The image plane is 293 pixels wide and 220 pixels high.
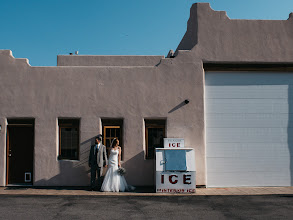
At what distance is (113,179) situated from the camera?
10.2 m

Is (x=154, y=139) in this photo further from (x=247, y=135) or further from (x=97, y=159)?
(x=247, y=135)

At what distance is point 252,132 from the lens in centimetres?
1140

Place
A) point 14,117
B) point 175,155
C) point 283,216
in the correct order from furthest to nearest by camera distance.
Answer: point 14,117, point 175,155, point 283,216

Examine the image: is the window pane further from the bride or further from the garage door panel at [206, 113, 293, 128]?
the garage door panel at [206, 113, 293, 128]

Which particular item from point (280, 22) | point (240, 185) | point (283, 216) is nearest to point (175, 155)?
point (240, 185)

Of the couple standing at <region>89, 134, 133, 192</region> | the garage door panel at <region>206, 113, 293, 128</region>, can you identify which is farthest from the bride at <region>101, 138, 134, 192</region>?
the garage door panel at <region>206, 113, 293, 128</region>

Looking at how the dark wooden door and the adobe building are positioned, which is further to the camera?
the dark wooden door

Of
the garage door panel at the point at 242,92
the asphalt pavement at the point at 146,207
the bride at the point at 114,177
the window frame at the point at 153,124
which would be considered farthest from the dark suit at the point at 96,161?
the garage door panel at the point at 242,92

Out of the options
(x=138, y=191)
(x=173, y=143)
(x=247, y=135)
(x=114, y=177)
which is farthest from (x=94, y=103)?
(x=247, y=135)

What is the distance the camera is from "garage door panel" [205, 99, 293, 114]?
1142 centimetres

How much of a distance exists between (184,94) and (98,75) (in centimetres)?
304

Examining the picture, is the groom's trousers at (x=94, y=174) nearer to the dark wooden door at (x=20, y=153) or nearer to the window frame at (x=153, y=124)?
the window frame at (x=153, y=124)

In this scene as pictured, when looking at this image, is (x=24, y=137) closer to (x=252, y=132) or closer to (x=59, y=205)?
(x=59, y=205)

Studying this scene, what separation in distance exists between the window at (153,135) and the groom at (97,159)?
1.55 metres
